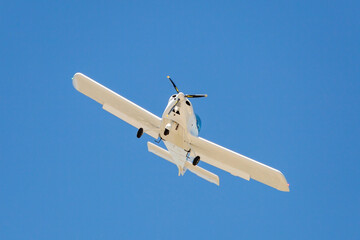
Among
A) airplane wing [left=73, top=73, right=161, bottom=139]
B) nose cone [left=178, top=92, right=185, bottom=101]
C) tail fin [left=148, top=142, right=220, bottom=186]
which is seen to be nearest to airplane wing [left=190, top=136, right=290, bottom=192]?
tail fin [left=148, top=142, right=220, bottom=186]

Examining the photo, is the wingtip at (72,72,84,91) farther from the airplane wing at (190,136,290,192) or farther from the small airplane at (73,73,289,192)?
the airplane wing at (190,136,290,192)

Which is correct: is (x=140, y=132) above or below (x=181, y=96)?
below

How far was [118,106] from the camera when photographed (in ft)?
83.9

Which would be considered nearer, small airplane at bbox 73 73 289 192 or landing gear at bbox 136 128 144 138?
small airplane at bbox 73 73 289 192

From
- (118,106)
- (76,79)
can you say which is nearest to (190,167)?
(118,106)

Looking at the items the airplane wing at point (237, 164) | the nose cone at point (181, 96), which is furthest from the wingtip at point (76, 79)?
the airplane wing at point (237, 164)

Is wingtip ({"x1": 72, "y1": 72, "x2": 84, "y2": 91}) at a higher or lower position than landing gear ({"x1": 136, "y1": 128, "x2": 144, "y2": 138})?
higher

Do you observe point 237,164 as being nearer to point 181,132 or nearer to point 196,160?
point 196,160

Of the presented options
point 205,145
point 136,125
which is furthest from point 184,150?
point 136,125

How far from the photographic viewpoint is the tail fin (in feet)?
86.5

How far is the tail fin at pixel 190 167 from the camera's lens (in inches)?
1038

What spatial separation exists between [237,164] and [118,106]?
5954 millimetres

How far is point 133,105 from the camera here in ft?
82.9

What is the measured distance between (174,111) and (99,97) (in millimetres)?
4075
